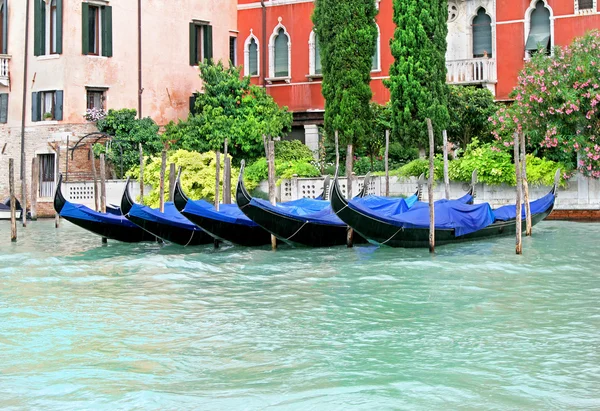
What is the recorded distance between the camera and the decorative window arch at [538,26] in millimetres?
17953

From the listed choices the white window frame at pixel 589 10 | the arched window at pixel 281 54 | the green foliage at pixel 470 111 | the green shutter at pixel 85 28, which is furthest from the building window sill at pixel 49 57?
the white window frame at pixel 589 10

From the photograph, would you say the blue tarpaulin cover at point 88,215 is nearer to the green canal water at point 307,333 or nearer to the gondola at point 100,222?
the gondola at point 100,222

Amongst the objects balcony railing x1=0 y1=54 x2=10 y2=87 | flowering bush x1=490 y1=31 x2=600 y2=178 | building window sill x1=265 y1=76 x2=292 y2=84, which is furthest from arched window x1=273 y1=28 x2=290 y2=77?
flowering bush x1=490 y1=31 x2=600 y2=178

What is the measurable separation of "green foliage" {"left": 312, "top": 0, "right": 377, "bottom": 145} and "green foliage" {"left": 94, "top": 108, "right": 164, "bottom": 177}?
155 inches

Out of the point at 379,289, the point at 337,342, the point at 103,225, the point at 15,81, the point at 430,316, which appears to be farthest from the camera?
the point at 15,81

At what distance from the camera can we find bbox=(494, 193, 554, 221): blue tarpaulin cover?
13.2 m

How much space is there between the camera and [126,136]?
18812 mm

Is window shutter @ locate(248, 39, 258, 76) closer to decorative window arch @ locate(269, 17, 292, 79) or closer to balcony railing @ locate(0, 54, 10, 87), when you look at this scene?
decorative window arch @ locate(269, 17, 292, 79)

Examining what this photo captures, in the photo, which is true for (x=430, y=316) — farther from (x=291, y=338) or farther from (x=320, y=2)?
(x=320, y=2)

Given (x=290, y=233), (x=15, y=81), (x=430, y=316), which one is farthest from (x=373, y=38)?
(x=430, y=316)

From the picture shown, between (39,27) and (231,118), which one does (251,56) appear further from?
(39,27)

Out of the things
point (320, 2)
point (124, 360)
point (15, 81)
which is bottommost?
point (124, 360)

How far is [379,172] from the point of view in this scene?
17.0 meters

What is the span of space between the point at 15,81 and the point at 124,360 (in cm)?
1480
